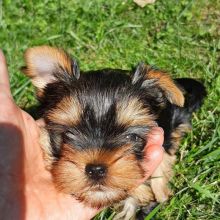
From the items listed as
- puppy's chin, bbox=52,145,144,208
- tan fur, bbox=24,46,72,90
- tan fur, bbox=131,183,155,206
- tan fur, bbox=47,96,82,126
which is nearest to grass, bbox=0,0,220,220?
tan fur, bbox=131,183,155,206

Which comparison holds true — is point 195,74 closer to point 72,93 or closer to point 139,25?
point 139,25

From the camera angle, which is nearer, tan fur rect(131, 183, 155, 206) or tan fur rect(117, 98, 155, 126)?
tan fur rect(117, 98, 155, 126)

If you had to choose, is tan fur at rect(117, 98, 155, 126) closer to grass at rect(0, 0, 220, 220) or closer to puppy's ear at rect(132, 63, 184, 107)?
puppy's ear at rect(132, 63, 184, 107)

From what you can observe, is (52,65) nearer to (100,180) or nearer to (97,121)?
(97,121)

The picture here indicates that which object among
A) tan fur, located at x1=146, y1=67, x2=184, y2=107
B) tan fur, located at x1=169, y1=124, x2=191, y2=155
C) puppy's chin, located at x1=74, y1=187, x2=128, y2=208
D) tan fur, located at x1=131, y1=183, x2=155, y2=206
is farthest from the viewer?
tan fur, located at x1=169, y1=124, x2=191, y2=155

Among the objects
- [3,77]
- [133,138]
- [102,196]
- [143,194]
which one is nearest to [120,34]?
[143,194]

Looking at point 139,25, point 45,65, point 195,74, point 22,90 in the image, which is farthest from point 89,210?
point 139,25
